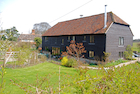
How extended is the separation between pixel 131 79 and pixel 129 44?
20.1 m

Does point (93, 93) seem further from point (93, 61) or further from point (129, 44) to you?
point (129, 44)

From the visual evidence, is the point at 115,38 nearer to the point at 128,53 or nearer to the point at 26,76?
the point at 128,53

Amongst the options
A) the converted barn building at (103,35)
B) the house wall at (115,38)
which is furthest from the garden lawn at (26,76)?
the house wall at (115,38)

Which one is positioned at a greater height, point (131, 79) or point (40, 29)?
point (40, 29)

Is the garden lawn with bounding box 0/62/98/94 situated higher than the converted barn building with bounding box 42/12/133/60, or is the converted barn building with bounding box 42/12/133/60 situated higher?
the converted barn building with bounding box 42/12/133/60

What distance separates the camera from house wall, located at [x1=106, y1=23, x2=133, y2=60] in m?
17.2

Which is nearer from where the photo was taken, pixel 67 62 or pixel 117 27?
pixel 67 62

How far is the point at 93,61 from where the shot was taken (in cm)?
1827

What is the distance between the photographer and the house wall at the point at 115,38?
1720 cm

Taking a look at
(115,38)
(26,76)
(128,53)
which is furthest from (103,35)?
(26,76)

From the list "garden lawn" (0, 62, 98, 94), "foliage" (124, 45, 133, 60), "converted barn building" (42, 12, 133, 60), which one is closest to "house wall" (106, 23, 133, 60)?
"converted barn building" (42, 12, 133, 60)

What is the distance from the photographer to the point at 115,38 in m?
18.3

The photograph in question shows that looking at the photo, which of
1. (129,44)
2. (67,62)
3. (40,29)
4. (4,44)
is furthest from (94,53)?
(40,29)

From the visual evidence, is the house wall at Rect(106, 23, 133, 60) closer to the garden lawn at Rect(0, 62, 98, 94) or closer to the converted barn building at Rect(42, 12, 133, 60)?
the converted barn building at Rect(42, 12, 133, 60)
